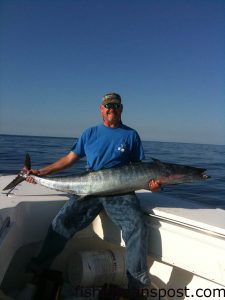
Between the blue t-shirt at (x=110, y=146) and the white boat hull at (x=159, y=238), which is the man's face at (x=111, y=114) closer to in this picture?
the blue t-shirt at (x=110, y=146)

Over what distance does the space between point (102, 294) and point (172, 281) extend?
37.1 inches

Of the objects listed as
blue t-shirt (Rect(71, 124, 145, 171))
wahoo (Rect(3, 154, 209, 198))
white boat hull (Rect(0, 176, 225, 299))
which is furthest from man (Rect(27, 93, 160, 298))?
white boat hull (Rect(0, 176, 225, 299))

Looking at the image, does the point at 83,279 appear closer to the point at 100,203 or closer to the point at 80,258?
the point at 80,258

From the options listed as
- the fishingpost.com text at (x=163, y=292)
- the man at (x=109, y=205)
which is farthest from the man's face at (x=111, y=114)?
the fishingpost.com text at (x=163, y=292)

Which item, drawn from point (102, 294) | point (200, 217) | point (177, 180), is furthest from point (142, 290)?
point (177, 180)

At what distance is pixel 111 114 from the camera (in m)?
4.34

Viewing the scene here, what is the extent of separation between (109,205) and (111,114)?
44.3 inches

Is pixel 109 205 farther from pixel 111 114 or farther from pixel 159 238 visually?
pixel 111 114

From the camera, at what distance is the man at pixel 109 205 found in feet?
12.4

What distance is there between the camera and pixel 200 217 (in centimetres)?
382

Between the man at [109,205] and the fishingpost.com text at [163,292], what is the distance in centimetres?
18

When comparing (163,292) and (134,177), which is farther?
(163,292)

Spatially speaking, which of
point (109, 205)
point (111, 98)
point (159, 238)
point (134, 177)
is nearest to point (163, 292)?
point (159, 238)

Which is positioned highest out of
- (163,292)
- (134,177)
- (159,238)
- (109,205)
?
(134,177)
